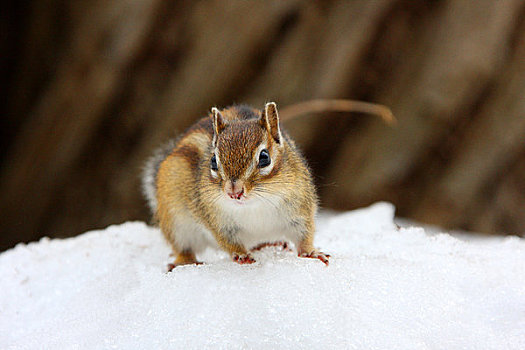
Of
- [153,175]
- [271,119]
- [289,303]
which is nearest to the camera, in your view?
[289,303]

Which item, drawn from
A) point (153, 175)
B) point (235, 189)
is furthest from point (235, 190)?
point (153, 175)

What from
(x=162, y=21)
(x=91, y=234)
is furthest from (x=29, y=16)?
(x=91, y=234)

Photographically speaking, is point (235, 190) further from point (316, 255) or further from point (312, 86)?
point (312, 86)

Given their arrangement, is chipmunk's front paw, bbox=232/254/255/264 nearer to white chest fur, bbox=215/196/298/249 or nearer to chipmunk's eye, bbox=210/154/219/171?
white chest fur, bbox=215/196/298/249

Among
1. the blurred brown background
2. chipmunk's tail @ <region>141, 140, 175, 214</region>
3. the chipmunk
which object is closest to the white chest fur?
the chipmunk

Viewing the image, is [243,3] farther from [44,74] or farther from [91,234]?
[91,234]

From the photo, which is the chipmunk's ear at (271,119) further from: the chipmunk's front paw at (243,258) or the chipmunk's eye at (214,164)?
the chipmunk's front paw at (243,258)

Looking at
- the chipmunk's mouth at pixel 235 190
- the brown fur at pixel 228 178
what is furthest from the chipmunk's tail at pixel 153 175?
the chipmunk's mouth at pixel 235 190
